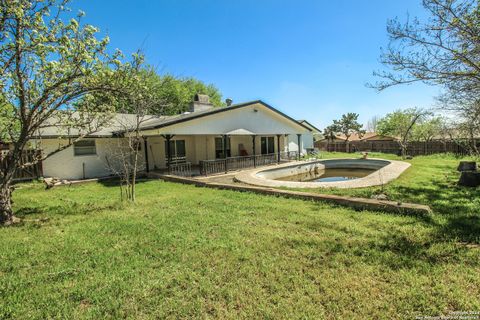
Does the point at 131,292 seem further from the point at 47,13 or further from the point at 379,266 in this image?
the point at 47,13

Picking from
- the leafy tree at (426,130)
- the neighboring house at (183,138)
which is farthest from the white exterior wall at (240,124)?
the leafy tree at (426,130)

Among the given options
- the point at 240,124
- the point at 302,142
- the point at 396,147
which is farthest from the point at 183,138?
the point at 396,147

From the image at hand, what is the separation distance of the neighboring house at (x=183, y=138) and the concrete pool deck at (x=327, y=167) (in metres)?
2.41

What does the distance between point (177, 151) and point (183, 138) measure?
1.04 meters

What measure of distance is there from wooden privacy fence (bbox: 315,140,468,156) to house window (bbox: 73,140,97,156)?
26389 millimetres

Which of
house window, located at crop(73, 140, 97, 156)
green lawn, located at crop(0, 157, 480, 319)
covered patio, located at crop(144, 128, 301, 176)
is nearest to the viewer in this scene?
green lawn, located at crop(0, 157, 480, 319)

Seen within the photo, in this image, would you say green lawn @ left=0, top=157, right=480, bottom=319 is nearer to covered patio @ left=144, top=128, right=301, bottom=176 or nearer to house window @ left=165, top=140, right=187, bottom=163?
covered patio @ left=144, top=128, right=301, bottom=176

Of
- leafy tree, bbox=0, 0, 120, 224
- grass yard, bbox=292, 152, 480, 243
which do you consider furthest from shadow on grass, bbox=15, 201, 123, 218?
grass yard, bbox=292, 152, 480, 243

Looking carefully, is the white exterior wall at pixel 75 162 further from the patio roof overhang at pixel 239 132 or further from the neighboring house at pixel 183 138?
the patio roof overhang at pixel 239 132

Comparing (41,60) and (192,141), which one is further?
(192,141)

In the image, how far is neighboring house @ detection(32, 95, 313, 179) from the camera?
12789mm

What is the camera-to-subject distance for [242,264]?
3.67 m

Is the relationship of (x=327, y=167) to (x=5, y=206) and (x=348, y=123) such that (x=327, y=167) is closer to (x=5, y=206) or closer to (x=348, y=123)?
(x=5, y=206)

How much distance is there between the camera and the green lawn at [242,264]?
2.73 m
